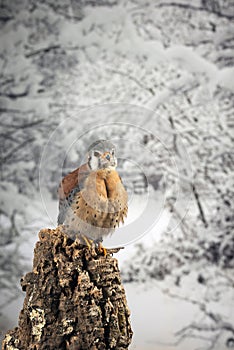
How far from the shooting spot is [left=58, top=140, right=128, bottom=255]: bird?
1126mm

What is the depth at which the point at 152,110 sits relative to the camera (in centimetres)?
176

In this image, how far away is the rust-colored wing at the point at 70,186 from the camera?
45.2 inches

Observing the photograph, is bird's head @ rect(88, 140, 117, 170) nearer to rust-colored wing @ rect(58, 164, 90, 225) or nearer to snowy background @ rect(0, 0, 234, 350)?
rust-colored wing @ rect(58, 164, 90, 225)

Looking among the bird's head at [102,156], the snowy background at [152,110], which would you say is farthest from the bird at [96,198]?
the snowy background at [152,110]

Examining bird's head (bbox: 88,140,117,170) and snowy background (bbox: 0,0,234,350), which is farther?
snowy background (bbox: 0,0,234,350)

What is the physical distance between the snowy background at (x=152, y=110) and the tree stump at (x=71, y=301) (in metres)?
0.62

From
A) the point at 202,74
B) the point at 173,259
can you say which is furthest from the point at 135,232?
the point at 202,74

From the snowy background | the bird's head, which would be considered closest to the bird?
the bird's head

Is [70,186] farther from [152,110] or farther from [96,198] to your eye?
[152,110]

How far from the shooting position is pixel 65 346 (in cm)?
110

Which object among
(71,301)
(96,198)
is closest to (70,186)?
(96,198)

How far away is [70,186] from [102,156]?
0.11 metres

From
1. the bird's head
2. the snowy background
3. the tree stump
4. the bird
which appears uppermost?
the snowy background

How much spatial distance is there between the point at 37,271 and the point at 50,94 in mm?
889
